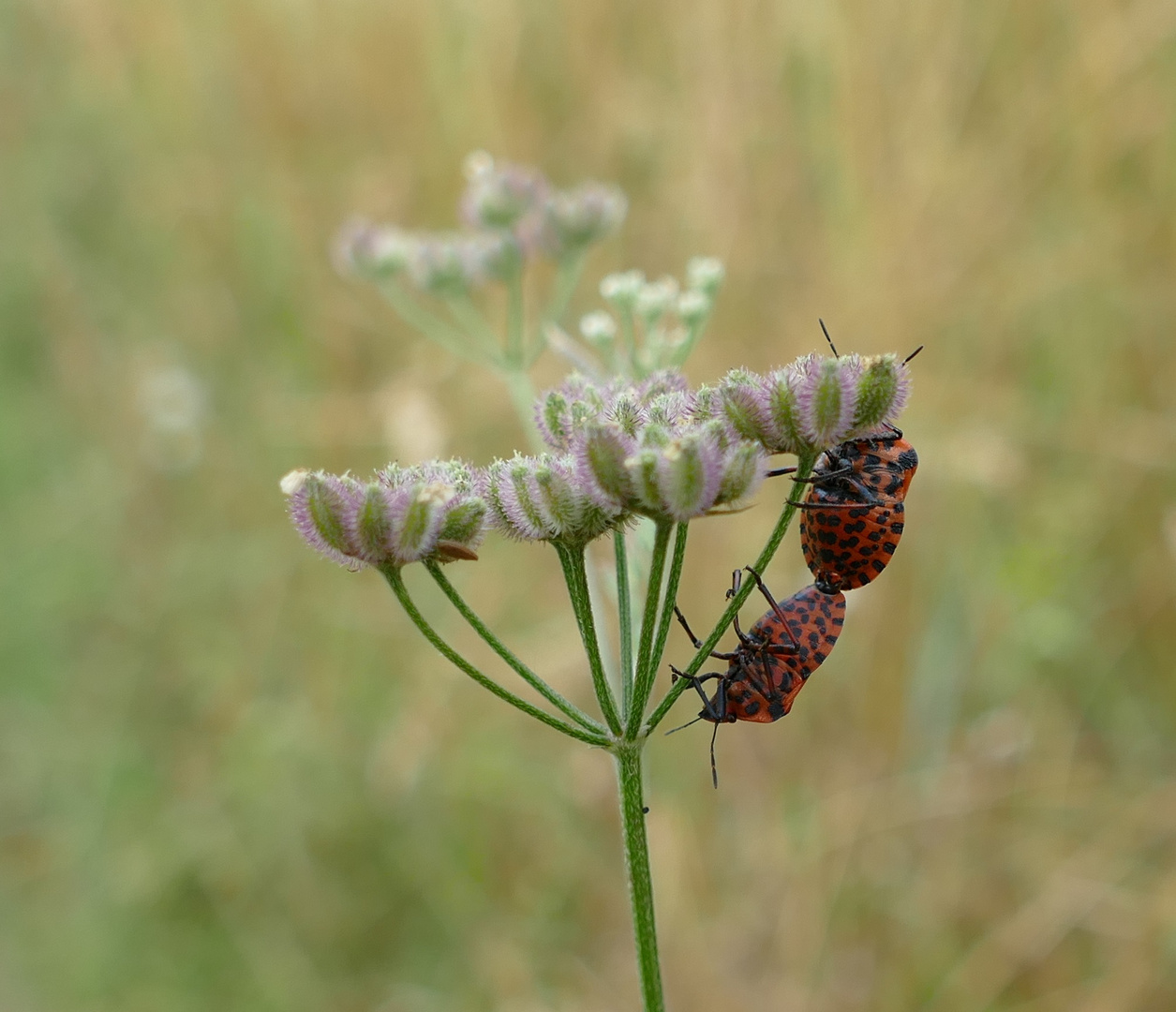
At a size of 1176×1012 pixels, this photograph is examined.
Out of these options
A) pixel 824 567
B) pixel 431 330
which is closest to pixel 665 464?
pixel 824 567

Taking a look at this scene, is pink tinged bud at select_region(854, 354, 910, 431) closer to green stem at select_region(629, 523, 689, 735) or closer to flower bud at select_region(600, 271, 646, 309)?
green stem at select_region(629, 523, 689, 735)

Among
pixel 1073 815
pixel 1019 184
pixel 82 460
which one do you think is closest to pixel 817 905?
pixel 1073 815

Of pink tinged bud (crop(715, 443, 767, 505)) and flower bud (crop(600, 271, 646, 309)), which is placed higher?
flower bud (crop(600, 271, 646, 309))

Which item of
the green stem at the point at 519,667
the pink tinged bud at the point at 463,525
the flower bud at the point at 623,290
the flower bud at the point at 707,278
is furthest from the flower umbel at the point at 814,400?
the flower bud at the point at 707,278

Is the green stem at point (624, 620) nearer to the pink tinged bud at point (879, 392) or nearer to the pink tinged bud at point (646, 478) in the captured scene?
the pink tinged bud at point (646, 478)

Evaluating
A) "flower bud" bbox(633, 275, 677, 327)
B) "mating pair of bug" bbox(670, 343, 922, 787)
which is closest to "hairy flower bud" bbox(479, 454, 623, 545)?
"mating pair of bug" bbox(670, 343, 922, 787)

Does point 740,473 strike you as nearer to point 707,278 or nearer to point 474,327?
point 707,278

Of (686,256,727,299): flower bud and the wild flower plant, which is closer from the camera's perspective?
the wild flower plant

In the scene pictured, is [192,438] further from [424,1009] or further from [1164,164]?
[1164,164]
